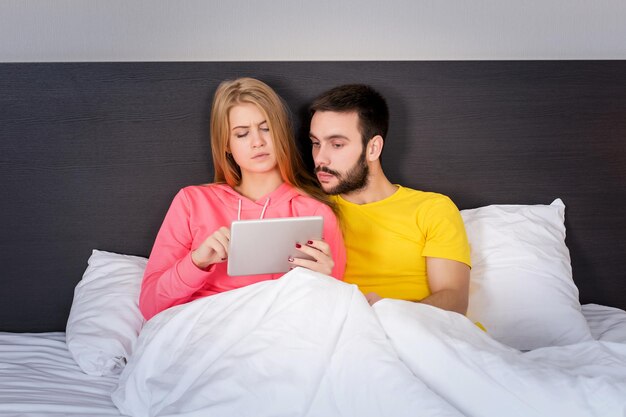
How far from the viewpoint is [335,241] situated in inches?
75.0

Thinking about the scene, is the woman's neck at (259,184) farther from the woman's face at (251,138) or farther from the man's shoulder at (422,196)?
the man's shoulder at (422,196)

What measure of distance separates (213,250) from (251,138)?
39 centimetres

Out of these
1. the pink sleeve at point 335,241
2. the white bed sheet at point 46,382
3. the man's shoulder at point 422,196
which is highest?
the man's shoulder at point 422,196

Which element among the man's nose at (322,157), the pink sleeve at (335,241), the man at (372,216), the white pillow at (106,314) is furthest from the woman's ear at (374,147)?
the white pillow at (106,314)

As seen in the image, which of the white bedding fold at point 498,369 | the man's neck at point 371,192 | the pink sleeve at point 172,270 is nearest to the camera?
the white bedding fold at point 498,369

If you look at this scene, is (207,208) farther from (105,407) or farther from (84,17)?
(84,17)

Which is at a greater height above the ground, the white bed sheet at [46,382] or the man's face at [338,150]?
the man's face at [338,150]

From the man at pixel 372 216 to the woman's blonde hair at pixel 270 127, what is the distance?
0.20 feet

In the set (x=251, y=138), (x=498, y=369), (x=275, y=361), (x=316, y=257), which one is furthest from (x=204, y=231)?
(x=498, y=369)

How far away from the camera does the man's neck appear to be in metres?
2.06

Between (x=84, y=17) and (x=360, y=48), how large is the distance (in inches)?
35.7

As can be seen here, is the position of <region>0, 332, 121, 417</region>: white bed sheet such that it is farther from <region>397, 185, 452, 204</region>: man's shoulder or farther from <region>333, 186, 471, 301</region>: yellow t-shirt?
<region>397, 185, 452, 204</region>: man's shoulder

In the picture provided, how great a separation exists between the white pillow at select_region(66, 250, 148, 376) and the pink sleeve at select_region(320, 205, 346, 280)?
57cm

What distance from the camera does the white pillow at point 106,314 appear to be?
173 centimetres
